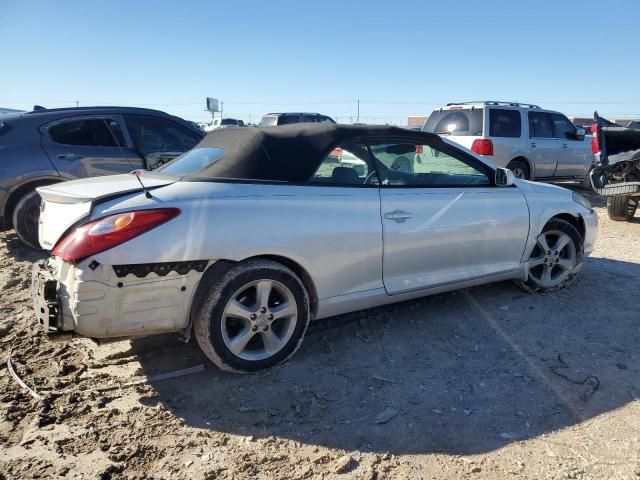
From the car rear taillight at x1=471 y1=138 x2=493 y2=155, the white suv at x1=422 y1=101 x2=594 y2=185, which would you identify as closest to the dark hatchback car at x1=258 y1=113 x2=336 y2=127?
the white suv at x1=422 y1=101 x2=594 y2=185

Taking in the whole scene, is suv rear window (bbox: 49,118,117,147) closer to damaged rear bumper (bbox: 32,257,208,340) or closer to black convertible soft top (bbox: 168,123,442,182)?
black convertible soft top (bbox: 168,123,442,182)

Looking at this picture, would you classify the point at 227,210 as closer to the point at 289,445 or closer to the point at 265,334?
the point at 265,334

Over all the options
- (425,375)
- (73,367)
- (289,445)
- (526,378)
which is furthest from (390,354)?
(73,367)

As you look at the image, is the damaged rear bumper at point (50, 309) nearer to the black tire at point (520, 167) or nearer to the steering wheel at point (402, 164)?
the steering wheel at point (402, 164)

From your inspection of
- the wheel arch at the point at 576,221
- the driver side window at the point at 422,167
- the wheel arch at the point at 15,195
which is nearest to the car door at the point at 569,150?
the wheel arch at the point at 576,221

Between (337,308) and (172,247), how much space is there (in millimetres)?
1228

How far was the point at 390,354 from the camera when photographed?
11.5 feet

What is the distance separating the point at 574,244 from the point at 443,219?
1685mm

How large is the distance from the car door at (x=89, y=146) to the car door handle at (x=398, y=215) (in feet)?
13.1

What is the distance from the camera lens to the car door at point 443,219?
11.9 feet

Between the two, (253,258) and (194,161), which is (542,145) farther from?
(253,258)

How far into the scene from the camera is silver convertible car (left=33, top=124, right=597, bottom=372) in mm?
2740

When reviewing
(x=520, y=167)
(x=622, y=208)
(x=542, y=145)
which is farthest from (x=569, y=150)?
(x=622, y=208)

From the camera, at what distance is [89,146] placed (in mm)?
6105
